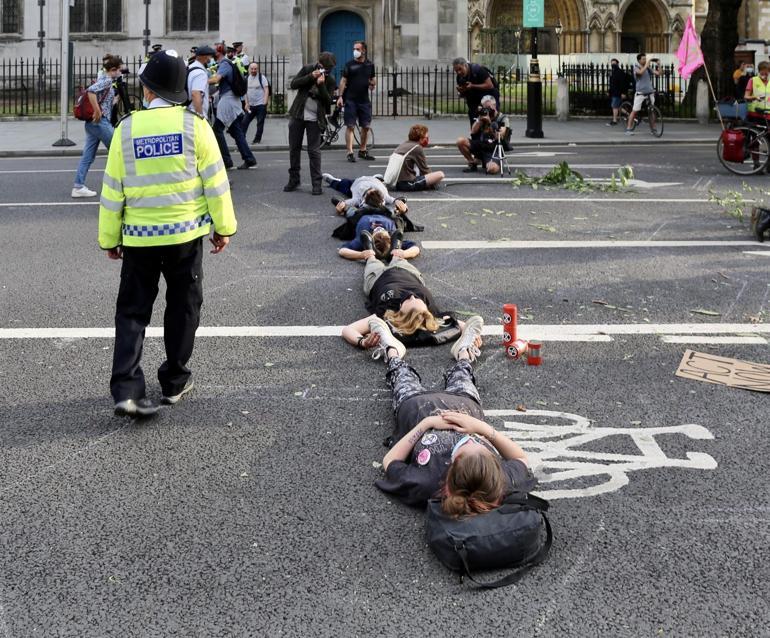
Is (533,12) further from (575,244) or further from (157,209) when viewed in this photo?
(157,209)

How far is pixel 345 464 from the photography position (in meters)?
5.47

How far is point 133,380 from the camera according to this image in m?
6.01

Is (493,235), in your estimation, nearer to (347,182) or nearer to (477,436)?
(347,182)

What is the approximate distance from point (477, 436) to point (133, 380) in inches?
81.9

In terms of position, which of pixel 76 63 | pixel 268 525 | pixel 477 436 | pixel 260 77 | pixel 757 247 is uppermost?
pixel 76 63

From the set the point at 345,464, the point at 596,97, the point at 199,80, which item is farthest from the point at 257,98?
the point at 345,464

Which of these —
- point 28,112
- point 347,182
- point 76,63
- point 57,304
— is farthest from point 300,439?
point 76,63

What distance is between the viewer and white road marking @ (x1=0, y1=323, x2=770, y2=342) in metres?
7.86

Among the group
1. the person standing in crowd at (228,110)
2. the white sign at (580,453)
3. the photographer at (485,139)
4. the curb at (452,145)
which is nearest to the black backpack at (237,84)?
the person standing in crowd at (228,110)

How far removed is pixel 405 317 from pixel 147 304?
2183 mm

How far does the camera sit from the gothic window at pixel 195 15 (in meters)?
40.1

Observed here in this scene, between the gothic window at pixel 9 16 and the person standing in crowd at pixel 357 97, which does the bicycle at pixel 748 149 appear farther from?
the gothic window at pixel 9 16

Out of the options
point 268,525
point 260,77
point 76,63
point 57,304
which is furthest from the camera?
point 76,63

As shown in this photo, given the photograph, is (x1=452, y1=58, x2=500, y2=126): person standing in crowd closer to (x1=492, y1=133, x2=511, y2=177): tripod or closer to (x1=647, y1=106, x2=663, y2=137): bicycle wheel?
(x1=492, y1=133, x2=511, y2=177): tripod
